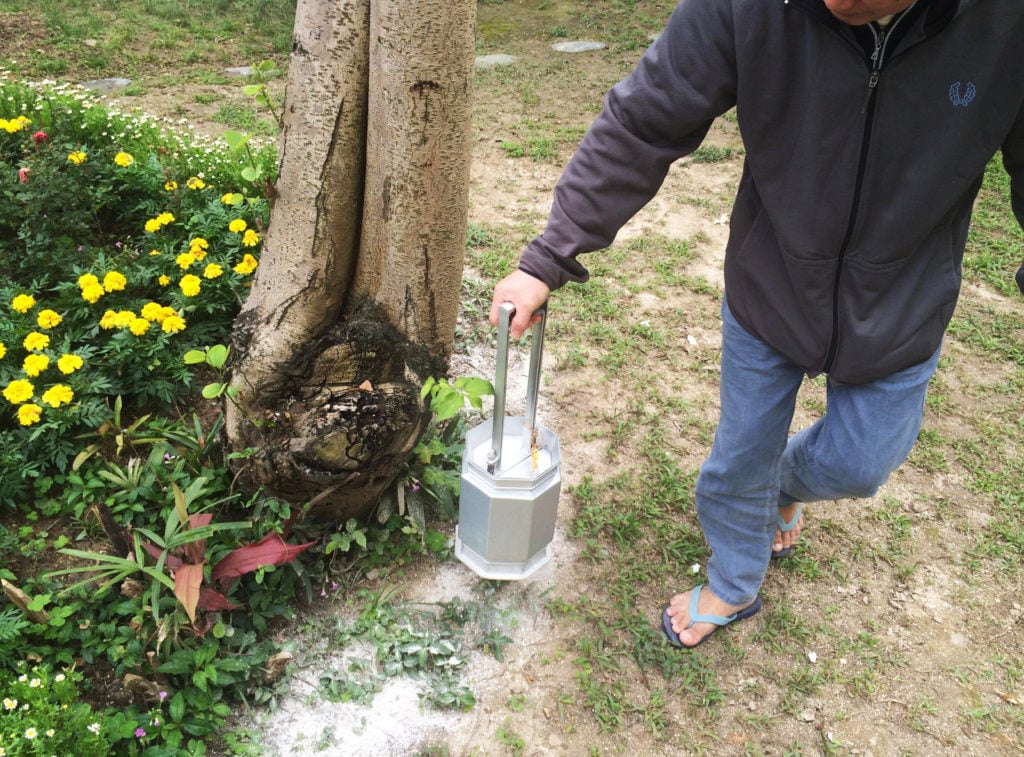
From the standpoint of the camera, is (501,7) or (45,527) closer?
(45,527)

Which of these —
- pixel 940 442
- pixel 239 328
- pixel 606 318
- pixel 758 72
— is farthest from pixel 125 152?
pixel 940 442

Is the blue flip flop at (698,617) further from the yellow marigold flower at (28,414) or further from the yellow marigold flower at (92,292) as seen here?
the yellow marigold flower at (92,292)

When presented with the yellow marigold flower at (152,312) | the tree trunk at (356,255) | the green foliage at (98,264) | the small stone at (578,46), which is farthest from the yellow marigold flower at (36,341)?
the small stone at (578,46)

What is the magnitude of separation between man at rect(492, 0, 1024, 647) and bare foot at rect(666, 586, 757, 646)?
1.68ft

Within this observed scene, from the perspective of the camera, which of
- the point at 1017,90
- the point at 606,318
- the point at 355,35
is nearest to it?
the point at 1017,90

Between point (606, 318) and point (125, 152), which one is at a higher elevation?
point (125, 152)

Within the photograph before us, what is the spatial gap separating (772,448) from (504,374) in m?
0.79

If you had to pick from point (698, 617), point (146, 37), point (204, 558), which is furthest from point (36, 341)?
point (146, 37)

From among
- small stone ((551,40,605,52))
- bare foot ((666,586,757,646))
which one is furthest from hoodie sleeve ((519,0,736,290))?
small stone ((551,40,605,52))

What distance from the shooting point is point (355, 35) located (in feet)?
6.95

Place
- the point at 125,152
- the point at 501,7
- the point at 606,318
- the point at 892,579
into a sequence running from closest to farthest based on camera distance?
the point at 892,579 → the point at 125,152 → the point at 606,318 → the point at 501,7

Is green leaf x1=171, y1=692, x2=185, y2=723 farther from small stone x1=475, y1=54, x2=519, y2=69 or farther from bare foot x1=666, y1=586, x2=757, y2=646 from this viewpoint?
small stone x1=475, y1=54, x2=519, y2=69

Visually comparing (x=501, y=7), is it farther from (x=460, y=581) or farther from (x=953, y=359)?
(x=460, y=581)

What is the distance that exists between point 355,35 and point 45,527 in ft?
5.63
